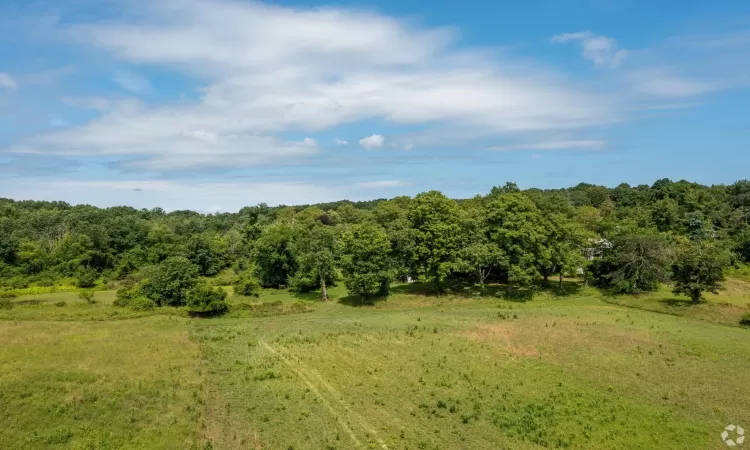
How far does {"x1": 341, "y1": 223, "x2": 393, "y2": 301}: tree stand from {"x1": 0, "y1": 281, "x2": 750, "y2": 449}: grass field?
8.02 meters

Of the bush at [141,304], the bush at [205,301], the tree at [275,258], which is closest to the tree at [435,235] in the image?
the tree at [275,258]

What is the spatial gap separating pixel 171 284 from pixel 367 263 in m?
23.3

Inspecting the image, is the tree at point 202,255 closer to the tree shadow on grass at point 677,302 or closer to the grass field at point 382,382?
the grass field at point 382,382

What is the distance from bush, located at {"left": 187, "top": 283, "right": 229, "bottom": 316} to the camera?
47.2 m

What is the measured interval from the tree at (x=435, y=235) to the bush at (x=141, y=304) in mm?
30582

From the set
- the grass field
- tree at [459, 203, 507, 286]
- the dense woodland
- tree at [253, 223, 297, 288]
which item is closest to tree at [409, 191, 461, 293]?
the dense woodland

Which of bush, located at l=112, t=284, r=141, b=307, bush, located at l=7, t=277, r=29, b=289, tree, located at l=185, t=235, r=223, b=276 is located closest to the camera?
bush, located at l=112, t=284, r=141, b=307

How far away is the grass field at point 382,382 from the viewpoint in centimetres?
2064

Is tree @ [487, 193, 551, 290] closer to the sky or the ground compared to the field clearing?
closer to the sky

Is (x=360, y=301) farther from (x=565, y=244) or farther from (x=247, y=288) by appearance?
(x=565, y=244)

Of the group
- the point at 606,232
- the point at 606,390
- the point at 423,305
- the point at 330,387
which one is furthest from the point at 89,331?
the point at 606,232

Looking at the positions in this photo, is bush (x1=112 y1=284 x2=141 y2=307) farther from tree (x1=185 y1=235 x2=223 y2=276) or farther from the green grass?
the green grass

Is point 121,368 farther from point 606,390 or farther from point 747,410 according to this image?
point 747,410

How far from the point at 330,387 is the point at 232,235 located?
79305 mm
